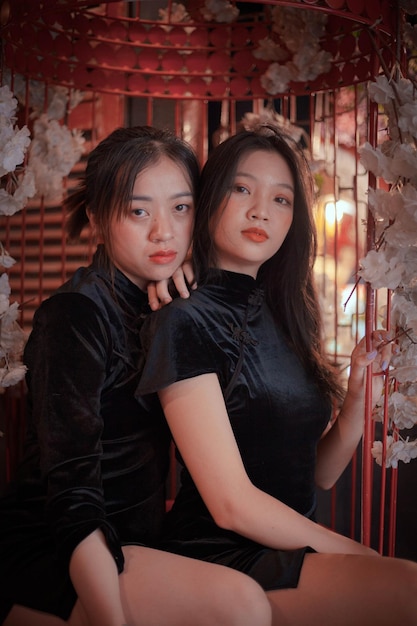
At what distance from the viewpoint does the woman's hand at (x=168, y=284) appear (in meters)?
1.47

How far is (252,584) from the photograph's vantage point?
122cm

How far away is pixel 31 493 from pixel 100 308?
40 centimetres

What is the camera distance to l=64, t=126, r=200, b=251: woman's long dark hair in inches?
57.7

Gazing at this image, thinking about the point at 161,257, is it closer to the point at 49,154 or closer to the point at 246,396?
the point at 246,396

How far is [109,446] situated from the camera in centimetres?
140

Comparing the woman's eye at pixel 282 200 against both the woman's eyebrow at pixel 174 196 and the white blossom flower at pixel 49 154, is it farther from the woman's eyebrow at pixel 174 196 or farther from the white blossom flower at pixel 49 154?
the white blossom flower at pixel 49 154

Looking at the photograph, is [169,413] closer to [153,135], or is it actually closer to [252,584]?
[252,584]

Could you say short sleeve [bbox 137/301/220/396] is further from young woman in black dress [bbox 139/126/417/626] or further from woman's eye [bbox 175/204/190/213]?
woman's eye [bbox 175/204/190/213]

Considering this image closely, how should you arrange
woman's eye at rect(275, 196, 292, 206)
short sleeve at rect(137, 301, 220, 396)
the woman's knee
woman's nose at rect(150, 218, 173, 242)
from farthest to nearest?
woman's eye at rect(275, 196, 292, 206) → woman's nose at rect(150, 218, 173, 242) → short sleeve at rect(137, 301, 220, 396) → the woman's knee

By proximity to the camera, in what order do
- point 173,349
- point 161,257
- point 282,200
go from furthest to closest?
point 282,200, point 161,257, point 173,349

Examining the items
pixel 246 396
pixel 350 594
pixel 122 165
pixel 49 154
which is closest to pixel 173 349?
pixel 246 396

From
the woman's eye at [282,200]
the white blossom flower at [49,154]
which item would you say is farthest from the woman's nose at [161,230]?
the white blossom flower at [49,154]

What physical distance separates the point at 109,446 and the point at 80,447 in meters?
0.14

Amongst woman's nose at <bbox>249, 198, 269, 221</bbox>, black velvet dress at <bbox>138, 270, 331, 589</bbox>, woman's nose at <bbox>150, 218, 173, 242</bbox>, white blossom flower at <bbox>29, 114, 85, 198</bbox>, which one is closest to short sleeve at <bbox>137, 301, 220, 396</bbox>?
black velvet dress at <bbox>138, 270, 331, 589</bbox>
